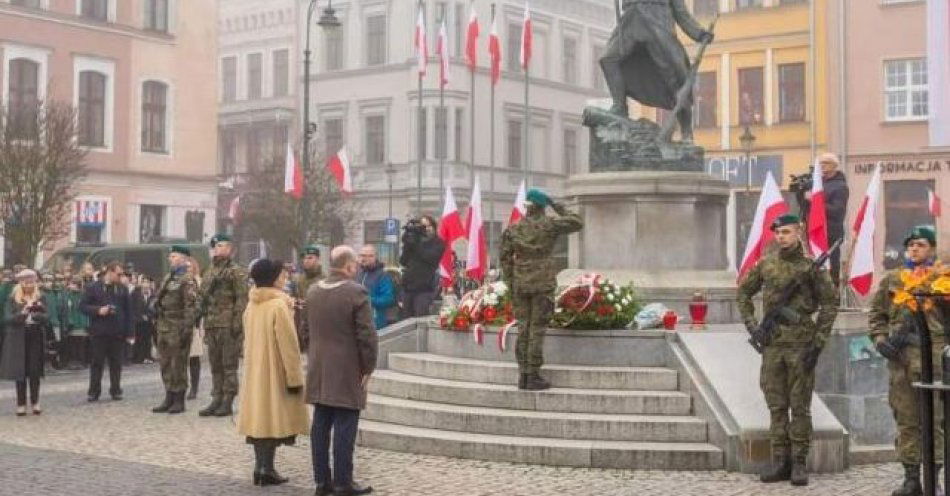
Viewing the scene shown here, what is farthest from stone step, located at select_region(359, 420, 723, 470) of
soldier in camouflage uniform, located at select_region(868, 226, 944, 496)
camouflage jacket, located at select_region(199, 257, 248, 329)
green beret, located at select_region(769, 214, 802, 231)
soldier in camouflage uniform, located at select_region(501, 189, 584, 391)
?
camouflage jacket, located at select_region(199, 257, 248, 329)

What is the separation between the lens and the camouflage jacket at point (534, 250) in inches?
420

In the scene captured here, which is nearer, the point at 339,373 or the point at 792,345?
the point at 339,373

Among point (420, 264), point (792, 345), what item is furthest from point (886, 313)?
point (420, 264)

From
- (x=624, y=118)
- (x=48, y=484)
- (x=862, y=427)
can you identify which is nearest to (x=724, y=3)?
(x=624, y=118)

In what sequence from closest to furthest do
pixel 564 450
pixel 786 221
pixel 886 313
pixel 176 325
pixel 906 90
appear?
pixel 886 313
pixel 786 221
pixel 564 450
pixel 176 325
pixel 906 90

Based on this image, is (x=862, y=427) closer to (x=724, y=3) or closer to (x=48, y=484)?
(x=48, y=484)

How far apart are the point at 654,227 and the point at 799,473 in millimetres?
5206

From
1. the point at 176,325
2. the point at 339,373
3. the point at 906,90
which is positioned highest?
the point at 906,90

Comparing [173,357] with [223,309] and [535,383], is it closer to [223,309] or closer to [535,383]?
[223,309]

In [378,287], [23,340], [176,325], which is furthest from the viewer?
[378,287]

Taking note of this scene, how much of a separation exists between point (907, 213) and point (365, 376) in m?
31.4

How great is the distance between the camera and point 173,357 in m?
13.9

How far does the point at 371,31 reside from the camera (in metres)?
54.3

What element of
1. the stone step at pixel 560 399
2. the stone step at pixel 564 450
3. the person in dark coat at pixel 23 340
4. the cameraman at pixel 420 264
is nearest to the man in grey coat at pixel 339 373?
the stone step at pixel 564 450
